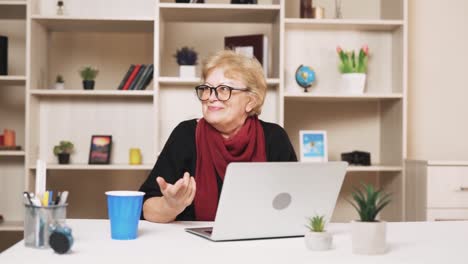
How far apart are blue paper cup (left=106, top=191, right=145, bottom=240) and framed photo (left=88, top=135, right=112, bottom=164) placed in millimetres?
2130

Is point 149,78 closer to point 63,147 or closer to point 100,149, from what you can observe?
point 100,149

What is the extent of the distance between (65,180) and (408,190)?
2047mm

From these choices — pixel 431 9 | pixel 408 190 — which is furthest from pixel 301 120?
pixel 431 9

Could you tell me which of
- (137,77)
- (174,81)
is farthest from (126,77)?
(174,81)

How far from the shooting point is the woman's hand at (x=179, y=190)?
1633 mm

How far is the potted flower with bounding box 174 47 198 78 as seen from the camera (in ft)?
11.6

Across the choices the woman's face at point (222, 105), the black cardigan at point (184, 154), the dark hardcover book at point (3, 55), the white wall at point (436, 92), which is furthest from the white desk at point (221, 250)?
the white wall at point (436, 92)

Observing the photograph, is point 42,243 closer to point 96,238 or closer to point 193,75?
point 96,238

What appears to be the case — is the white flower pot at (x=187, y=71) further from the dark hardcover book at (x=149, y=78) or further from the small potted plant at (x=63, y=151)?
the small potted plant at (x=63, y=151)

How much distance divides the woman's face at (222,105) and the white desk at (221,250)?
0.61 meters

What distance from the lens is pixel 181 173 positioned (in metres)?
2.29

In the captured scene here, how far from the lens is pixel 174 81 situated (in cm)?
349

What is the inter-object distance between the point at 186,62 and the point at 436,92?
1614mm

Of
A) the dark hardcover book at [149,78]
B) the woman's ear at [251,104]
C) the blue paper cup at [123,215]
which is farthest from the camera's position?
the dark hardcover book at [149,78]
